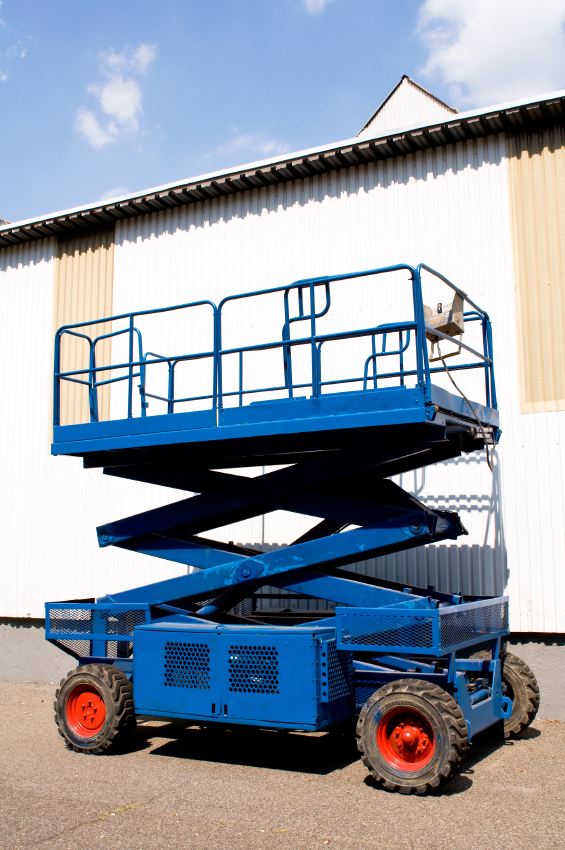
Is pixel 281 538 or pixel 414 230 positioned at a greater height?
pixel 414 230

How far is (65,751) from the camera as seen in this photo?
25.6 ft

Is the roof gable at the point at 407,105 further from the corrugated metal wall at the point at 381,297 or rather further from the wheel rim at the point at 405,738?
the wheel rim at the point at 405,738

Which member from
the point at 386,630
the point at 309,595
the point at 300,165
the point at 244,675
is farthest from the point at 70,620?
the point at 300,165

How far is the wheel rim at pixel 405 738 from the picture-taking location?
20.5 ft

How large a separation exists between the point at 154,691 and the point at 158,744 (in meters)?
1.05

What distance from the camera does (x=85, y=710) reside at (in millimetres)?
7789

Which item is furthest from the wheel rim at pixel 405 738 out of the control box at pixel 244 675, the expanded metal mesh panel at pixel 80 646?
the expanded metal mesh panel at pixel 80 646

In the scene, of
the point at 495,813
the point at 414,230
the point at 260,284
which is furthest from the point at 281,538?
the point at 495,813

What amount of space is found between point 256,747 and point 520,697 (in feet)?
9.47

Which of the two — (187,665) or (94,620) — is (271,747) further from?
(94,620)

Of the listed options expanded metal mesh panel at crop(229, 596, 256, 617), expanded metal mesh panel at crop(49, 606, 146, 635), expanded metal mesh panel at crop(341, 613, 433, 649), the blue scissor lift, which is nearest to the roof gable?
the blue scissor lift

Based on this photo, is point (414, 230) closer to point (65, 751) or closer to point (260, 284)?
point (260, 284)

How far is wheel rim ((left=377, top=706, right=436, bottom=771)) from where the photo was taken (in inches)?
246

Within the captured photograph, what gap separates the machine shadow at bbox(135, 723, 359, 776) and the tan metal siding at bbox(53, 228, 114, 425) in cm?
590
